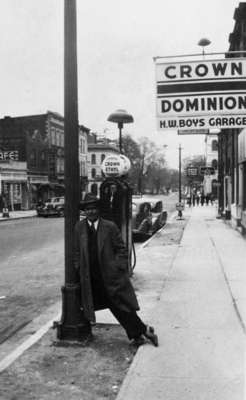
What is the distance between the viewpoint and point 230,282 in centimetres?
832

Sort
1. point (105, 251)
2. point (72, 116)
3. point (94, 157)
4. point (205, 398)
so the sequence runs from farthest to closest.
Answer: point (94, 157) < point (72, 116) < point (105, 251) < point (205, 398)

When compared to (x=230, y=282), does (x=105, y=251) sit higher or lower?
higher

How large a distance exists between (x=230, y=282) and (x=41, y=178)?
43.6 metres

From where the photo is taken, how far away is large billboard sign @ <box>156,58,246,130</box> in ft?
17.9

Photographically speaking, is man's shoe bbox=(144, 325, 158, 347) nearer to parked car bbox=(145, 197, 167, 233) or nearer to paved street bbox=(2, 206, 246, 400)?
paved street bbox=(2, 206, 246, 400)

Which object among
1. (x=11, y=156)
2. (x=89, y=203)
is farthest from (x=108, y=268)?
(x=11, y=156)

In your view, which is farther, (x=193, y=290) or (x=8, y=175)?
(x=8, y=175)

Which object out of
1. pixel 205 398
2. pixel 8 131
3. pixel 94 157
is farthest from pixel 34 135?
pixel 205 398

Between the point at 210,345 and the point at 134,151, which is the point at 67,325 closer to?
the point at 210,345

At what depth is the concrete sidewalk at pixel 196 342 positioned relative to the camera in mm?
3893

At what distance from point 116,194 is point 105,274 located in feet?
10.4

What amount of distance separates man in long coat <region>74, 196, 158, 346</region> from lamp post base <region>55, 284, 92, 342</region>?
15 centimetres

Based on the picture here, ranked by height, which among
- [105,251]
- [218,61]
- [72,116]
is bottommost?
[105,251]

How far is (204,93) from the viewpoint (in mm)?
5488
